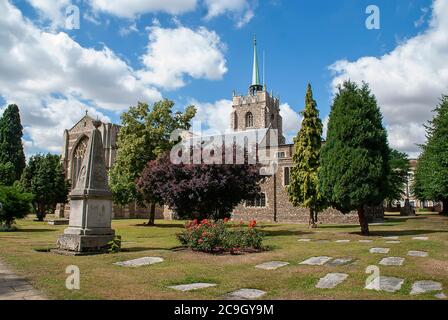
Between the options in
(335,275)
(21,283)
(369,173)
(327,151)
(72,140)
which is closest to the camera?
(21,283)

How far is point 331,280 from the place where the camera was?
314 inches

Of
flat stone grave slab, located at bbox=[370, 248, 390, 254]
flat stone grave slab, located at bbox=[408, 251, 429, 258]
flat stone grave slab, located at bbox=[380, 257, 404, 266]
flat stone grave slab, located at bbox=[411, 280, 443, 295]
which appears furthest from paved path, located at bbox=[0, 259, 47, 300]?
flat stone grave slab, located at bbox=[408, 251, 429, 258]

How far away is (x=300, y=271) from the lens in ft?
29.6

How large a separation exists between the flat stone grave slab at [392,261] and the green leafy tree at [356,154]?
7.54 meters

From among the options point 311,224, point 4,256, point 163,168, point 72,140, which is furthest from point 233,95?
point 4,256

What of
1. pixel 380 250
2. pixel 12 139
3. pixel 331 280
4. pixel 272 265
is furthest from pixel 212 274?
pixel 12 139

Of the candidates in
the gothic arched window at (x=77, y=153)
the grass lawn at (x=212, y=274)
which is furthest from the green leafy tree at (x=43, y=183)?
the grass lawn at (x=212, y=274)

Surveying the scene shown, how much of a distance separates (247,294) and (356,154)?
45.6 ft

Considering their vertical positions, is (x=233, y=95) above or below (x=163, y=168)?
above

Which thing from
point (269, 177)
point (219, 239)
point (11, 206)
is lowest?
point (219, 239)

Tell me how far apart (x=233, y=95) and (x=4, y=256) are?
70.6 metres

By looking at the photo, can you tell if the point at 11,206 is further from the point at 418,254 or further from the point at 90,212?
the point at 418,254

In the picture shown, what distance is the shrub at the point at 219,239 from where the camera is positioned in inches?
504

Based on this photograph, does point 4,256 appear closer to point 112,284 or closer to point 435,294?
point 112,284
